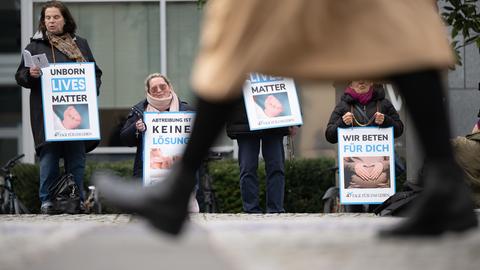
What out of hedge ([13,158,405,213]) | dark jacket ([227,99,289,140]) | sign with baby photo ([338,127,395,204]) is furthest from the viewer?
hedge ([13,158,405,213])

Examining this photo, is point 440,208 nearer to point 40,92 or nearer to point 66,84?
point 66,84

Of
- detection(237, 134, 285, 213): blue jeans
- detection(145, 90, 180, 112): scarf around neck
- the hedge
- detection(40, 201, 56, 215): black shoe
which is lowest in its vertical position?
the hedge

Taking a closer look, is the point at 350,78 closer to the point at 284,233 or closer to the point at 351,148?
the point at 284,233

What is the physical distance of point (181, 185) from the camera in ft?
13.6

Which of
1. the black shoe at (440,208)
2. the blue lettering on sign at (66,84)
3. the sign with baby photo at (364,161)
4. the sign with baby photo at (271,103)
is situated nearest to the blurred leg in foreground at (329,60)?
the black shoe at (440,208)

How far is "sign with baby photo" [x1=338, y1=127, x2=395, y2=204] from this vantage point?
9.99 meters

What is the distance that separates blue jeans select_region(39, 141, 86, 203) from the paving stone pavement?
4.87 meters

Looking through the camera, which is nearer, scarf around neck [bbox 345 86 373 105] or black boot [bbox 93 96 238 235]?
black boot [bbox 93 96 238 235]

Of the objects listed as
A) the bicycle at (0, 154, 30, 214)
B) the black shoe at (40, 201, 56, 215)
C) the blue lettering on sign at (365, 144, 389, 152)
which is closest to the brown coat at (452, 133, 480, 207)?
the blue lettering on sign at (365, 144, 389, 152)

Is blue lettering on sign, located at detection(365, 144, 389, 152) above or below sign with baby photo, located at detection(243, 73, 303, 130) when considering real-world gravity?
below

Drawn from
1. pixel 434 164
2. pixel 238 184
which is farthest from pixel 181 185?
pixel 238 184

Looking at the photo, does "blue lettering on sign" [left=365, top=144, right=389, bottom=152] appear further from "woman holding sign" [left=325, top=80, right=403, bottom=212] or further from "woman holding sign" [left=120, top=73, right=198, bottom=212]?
"woman holding sign" [left=120, top=73, right=198, bottom=212]

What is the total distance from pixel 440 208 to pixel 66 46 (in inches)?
247

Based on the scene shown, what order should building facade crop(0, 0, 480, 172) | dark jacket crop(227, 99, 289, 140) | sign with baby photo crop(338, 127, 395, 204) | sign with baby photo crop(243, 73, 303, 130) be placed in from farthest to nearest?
1. building facade crop(0, 0, 480, 172)
2. sign with baby photo crop(338, 127, 395, 204)
3. dark jacket crop(227, 99, 289, 140)
4. sign with baby photo crop(243, 73, 303, 130)
